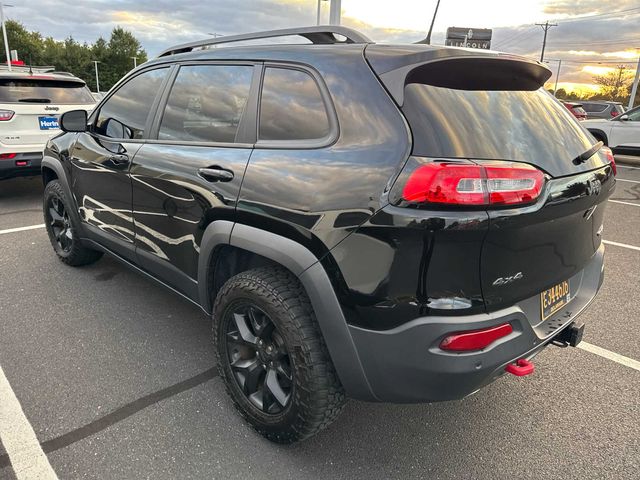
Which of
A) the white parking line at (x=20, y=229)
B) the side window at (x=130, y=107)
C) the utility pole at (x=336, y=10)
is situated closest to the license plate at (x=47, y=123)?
the white parking line at (x=20, y=229)

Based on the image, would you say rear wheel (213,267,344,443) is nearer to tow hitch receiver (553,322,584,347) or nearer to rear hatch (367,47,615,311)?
rear hatch (367,47,615,311)

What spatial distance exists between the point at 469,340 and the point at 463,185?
0.55m

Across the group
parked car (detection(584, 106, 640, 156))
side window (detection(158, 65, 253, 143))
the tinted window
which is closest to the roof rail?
side window (detection(158, 65, 253, 143))

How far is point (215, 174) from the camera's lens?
2.30 meters

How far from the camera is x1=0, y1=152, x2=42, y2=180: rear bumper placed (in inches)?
231

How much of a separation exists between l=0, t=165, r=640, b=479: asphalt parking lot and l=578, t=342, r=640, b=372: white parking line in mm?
18

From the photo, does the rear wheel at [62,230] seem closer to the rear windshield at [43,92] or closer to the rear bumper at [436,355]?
the rear windshield at [43,92]

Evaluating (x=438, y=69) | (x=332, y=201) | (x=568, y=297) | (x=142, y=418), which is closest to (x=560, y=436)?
(x=568, y=297)

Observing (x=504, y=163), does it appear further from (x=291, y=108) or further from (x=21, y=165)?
(x=21, y=165)

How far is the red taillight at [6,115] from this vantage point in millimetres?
5805

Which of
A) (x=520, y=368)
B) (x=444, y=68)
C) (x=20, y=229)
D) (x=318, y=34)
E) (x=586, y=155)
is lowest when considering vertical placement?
(x=20, y=229)

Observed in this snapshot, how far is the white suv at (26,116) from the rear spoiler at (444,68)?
5.63m

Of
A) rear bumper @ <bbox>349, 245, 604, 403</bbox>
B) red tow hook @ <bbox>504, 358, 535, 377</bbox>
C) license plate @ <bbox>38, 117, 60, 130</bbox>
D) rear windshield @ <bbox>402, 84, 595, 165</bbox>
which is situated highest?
rear windshield @ <bbox>402, 84, 595, 165</bbox>

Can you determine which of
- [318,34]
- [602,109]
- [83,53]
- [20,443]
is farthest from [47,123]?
[83,53]
